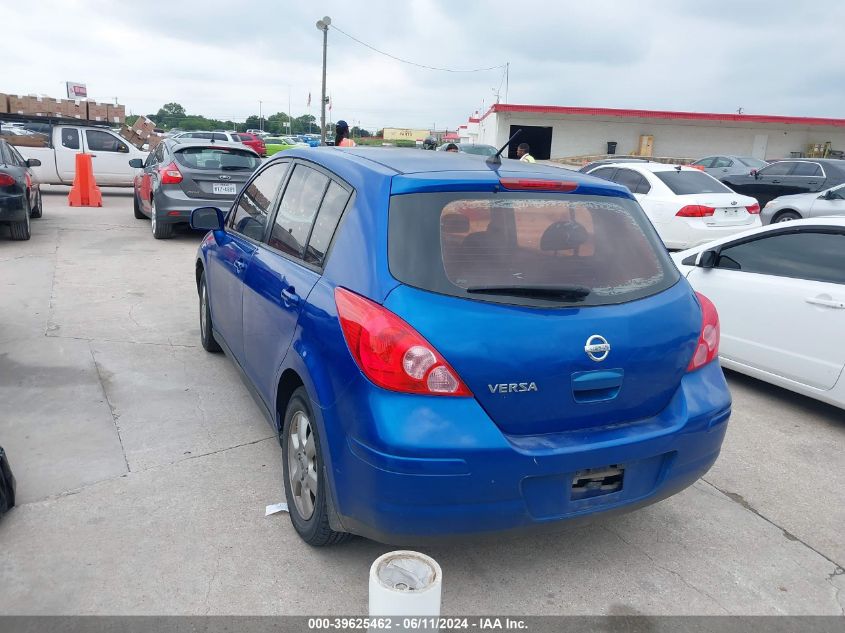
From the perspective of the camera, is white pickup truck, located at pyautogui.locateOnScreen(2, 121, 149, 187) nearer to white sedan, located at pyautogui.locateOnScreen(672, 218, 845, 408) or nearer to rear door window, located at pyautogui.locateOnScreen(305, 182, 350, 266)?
white sedan, located at pyautogui.locateOnScreen(672, 218, 845, 408)

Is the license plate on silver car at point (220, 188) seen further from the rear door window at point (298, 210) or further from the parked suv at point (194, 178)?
the rear door window at point (298, 210)

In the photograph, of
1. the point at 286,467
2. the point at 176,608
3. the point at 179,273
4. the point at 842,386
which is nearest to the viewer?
the point at 176,608

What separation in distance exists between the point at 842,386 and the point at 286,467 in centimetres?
364

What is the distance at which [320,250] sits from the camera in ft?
10.3

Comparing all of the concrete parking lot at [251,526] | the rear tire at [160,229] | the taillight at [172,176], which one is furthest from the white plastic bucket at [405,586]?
the rear tire at [160,229]

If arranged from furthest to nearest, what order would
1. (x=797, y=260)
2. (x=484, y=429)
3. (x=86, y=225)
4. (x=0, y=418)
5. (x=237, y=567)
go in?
(x=86, y=225)
(x=797, y=260)
(x=0, y=418)
(x=237, y=567)
(x=484, y=429)

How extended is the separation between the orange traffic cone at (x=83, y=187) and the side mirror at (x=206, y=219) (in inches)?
460

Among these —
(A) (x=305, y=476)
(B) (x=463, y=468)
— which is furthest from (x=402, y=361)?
(A) (x=305, y=476)

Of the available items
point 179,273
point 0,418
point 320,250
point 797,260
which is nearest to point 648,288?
point 320,250

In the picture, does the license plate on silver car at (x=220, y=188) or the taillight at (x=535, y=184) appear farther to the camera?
the license plate on silver car at (x=220, y=188)

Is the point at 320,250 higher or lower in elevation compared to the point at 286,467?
higher

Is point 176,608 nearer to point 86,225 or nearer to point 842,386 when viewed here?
point 842,386

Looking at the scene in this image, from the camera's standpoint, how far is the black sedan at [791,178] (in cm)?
1573

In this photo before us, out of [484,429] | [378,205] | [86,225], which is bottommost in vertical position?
[86,225]
